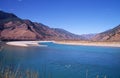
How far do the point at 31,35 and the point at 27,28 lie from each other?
7.09 metres

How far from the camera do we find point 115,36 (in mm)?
99688

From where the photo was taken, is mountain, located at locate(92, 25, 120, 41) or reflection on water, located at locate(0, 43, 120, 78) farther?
mountain, located at locate(92, 25, 120, 41)

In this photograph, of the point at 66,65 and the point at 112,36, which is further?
the point at 112,36

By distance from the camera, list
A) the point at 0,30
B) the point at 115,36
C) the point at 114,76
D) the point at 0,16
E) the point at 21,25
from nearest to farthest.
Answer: the point at 114,76 < the point at 115,36 < the point at 0,30 < the point at 21,25 < the point at 0,16

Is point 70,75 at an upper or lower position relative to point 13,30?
lower

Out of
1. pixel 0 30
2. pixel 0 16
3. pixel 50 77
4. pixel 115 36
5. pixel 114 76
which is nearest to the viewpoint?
pixel 50 77

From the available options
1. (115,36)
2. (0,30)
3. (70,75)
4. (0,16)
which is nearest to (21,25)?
(0,30)

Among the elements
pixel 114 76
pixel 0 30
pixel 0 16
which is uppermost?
pixel 0 16

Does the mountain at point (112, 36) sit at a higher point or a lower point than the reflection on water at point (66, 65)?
higher

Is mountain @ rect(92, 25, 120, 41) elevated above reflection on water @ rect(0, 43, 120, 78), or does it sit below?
above

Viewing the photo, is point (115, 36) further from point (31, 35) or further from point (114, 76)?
point (114, 76)

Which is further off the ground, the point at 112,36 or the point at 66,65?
the point at 112,36

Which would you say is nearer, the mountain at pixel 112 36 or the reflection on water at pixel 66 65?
the reflection on water at pixel 66 65

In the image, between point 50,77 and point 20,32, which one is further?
point 20,32
